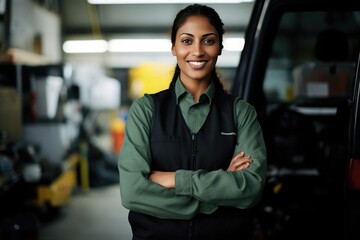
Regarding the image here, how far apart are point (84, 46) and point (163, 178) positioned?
11016mm

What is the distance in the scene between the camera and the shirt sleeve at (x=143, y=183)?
5.24ft

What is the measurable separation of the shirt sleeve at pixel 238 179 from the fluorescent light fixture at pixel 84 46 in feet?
35.2

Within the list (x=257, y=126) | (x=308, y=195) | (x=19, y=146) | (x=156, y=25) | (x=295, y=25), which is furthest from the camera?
(x=156, y=25)

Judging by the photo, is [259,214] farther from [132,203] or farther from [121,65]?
[121,65]

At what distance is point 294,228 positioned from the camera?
11.2 ft

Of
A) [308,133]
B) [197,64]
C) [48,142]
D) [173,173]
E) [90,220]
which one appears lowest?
[90,220]

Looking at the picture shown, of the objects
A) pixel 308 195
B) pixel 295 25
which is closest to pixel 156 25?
pixel 295 25

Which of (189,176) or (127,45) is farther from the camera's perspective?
(127,45)

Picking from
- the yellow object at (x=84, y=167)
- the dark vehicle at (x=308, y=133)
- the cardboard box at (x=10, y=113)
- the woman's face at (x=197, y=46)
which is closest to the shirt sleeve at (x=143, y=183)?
the woman's face at (x=197, y=46)

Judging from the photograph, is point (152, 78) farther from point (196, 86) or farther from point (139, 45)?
point (196, 86)

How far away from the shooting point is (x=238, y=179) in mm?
1636

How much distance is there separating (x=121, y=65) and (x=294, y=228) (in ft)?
31.5

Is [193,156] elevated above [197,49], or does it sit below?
below

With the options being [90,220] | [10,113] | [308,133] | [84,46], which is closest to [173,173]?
[308,133]
